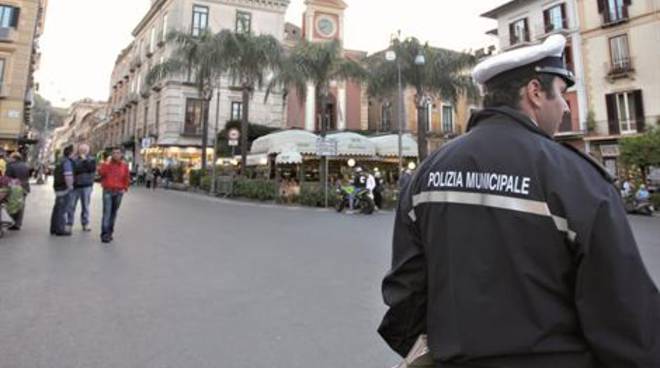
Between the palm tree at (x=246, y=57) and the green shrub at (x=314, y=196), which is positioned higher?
the palm tree at (x=246, y=57)

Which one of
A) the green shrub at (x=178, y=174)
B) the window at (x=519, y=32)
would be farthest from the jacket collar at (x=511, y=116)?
the window at (x=519, y=32)

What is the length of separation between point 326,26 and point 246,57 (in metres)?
17.9

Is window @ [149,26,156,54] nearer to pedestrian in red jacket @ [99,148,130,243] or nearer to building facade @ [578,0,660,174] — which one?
pedestrian in red jacket @ [99,148,130,243]

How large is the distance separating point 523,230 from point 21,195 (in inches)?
393

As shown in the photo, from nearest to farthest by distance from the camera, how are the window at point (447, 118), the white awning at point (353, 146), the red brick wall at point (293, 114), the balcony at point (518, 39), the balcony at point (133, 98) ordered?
the white awning at point (353, 146)
the balcony at point (518, 39)
the red brick wall at point (293, 114)
the balcony at point (133, 98)
the window at point (447, 118)

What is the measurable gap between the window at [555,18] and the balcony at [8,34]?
36.8m

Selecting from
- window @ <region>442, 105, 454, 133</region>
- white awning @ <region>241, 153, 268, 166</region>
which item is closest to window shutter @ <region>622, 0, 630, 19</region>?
window @ <region>442, 105, 454, 133</region>

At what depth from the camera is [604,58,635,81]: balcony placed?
25386 millimetres

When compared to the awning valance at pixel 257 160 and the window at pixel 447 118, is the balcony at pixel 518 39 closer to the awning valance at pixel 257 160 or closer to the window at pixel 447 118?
the window at pixel 447 118

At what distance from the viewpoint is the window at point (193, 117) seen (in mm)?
33625

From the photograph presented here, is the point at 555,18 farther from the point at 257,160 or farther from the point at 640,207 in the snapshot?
Answer: the point at 257,160

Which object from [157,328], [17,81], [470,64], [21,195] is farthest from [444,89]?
[17,81]

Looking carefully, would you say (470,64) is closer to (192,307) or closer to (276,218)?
(276,218)

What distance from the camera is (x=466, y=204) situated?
1308 mm
